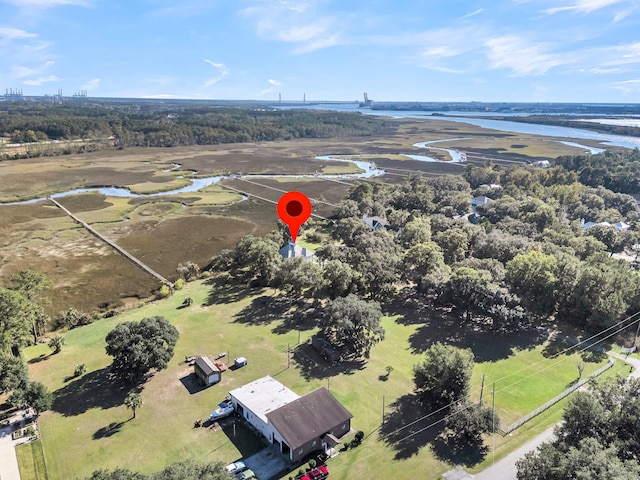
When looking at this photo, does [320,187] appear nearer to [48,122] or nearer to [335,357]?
[335,357]

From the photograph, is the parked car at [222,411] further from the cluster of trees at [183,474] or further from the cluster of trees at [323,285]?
the cluster of trees at [323,285]

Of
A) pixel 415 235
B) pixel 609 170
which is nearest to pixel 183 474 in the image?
pixel 415 235

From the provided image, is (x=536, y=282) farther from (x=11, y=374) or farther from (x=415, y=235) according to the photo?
(x=11, y=374)

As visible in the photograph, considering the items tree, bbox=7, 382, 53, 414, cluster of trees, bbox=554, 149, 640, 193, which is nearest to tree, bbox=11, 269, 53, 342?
tree, bbox=7, 382, 53, 414

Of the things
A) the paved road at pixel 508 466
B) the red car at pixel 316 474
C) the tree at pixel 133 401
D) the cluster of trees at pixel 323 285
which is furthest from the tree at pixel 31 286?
the paved road at pixel 508 466

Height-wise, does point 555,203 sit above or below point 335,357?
above

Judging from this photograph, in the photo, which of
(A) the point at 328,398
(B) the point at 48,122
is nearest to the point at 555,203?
(A) the point at 328,398
